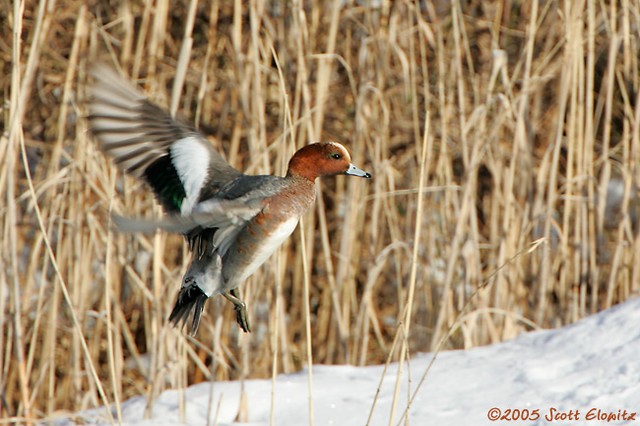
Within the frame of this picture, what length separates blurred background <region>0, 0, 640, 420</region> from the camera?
2.67m

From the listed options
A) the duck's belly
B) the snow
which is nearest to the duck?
the duck's belly

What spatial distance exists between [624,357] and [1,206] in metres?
1.83

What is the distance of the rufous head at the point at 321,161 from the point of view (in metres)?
1.86

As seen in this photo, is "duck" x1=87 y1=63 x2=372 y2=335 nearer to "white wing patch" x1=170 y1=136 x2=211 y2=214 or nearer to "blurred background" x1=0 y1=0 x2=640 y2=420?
"white wing patch" x1=170 y1=136 x2=211 y2=214

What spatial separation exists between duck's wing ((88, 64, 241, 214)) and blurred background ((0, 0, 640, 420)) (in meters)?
0.40

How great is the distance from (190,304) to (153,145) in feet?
1.22

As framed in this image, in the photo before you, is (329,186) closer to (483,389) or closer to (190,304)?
(483,389)

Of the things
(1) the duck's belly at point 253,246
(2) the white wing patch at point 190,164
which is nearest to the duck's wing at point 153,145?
(2) the white wing patch at point 190,164

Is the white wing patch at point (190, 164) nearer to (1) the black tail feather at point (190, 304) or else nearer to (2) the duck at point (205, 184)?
(2) the duck at point (205, 184)

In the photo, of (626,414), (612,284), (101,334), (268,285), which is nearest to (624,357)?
(626,414)

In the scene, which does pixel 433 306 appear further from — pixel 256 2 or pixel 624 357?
pixel 256 2

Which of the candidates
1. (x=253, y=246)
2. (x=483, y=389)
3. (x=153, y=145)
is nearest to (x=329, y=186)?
(x=483, y=389)

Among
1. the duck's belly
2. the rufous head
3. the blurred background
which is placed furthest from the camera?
the blurred background

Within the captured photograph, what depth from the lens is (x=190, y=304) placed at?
1.93m
